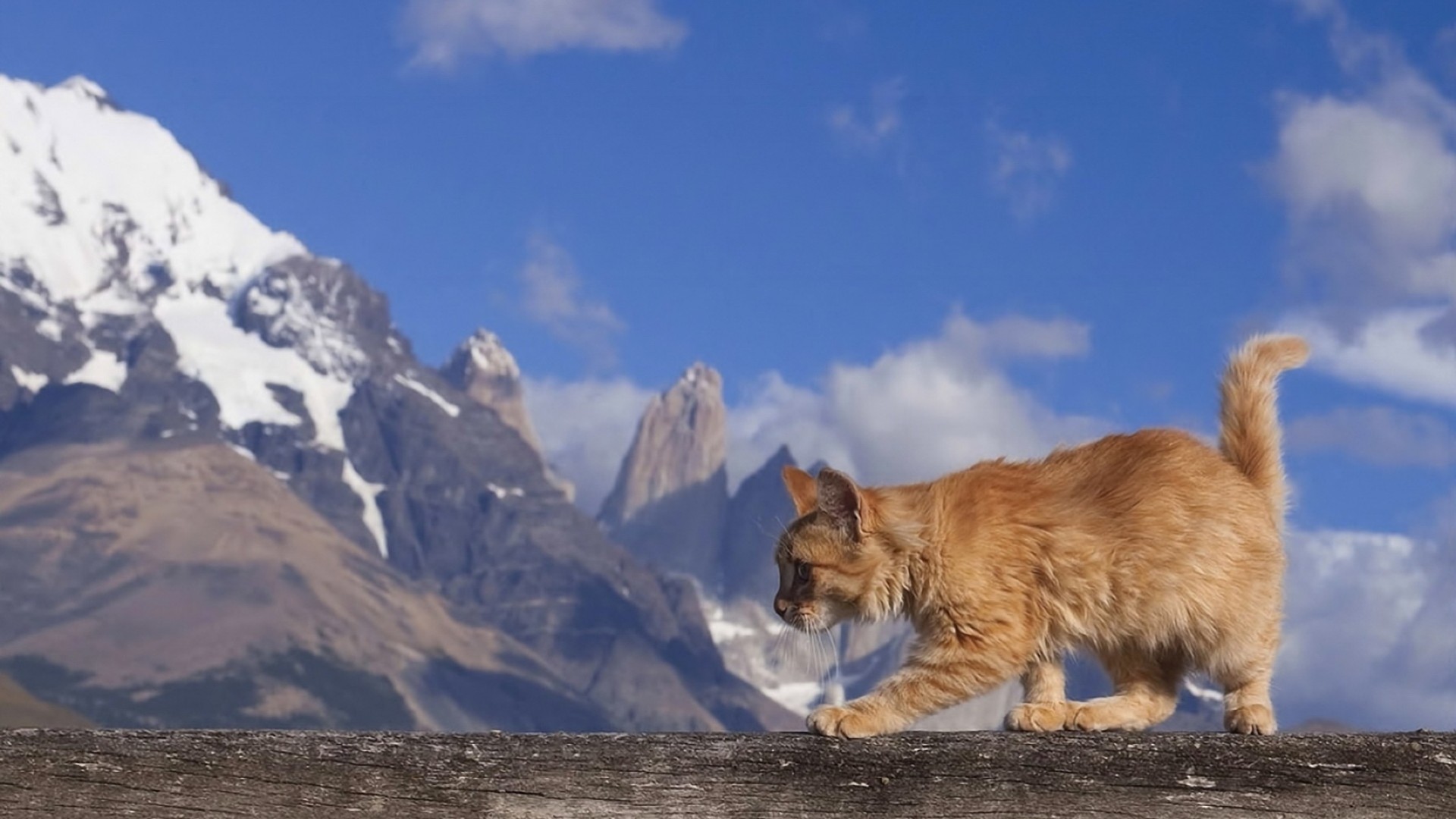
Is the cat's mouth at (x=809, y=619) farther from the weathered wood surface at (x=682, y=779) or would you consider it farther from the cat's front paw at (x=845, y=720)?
the weathered wood surface at (x=682, y=779)

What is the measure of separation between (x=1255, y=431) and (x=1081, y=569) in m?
1.46

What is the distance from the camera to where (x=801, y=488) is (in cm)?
923

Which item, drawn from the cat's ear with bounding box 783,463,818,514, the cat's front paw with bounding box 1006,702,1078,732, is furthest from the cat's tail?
the cat's ear with bounding box 783,463,818,514

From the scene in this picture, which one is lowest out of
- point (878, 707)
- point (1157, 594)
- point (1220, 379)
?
point (878, 707)

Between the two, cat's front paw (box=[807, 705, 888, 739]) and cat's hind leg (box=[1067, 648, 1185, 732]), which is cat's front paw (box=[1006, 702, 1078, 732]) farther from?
cat's front paw (box=[807, 705, 888, 739])

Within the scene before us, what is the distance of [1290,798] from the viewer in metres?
4.59

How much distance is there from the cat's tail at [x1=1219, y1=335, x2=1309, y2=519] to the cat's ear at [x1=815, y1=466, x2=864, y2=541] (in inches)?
76.5

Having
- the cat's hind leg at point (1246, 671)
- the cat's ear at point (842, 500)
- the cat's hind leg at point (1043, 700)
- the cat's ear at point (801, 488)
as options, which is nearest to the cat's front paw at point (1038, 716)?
the cat's hind leg at point (1043, 700)

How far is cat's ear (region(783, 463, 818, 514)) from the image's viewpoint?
911cm

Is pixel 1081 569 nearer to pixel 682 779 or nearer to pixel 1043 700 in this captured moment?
pixel 1043 700

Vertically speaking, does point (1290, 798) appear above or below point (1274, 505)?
below

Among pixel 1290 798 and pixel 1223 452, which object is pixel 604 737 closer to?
pixel 1290 798

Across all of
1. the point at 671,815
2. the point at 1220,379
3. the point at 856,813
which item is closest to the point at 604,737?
the point at 671,815

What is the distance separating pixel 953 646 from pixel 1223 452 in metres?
1.93
